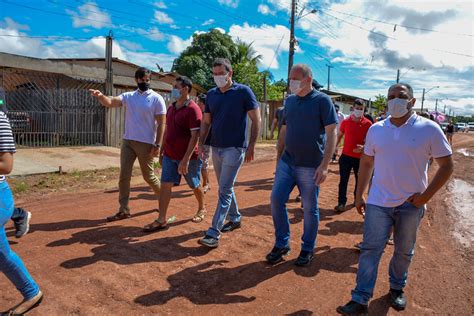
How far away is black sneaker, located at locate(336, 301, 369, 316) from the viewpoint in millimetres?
3188

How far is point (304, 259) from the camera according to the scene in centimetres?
414

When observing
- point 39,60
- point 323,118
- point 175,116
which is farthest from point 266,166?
point 39,60

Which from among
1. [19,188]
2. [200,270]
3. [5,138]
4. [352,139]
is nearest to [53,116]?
[19,188]

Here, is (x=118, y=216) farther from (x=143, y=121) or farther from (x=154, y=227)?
(x=143, y=121)

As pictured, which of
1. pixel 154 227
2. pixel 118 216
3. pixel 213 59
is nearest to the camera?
pixel 154 227

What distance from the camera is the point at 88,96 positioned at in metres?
13.9

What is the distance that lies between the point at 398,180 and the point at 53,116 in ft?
42.2

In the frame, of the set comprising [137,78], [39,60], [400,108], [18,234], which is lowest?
[18,234]

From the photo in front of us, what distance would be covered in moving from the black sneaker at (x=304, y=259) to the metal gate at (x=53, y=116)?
37.5 ft

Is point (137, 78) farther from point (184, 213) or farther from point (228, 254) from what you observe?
point (228, 254)

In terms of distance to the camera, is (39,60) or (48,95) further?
(39,60)

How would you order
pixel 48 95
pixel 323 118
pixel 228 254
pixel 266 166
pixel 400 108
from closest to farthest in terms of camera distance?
pixel 400 108 → pixel 323 118 → pixel 228 254 → pixel 266 166 → pixel 48 95

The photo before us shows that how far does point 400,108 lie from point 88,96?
12708 millimetres

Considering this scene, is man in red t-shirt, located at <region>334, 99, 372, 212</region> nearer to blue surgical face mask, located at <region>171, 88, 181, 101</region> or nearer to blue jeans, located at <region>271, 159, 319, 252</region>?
blue jeans, located at <region>271, 159, 319, 252</region>
